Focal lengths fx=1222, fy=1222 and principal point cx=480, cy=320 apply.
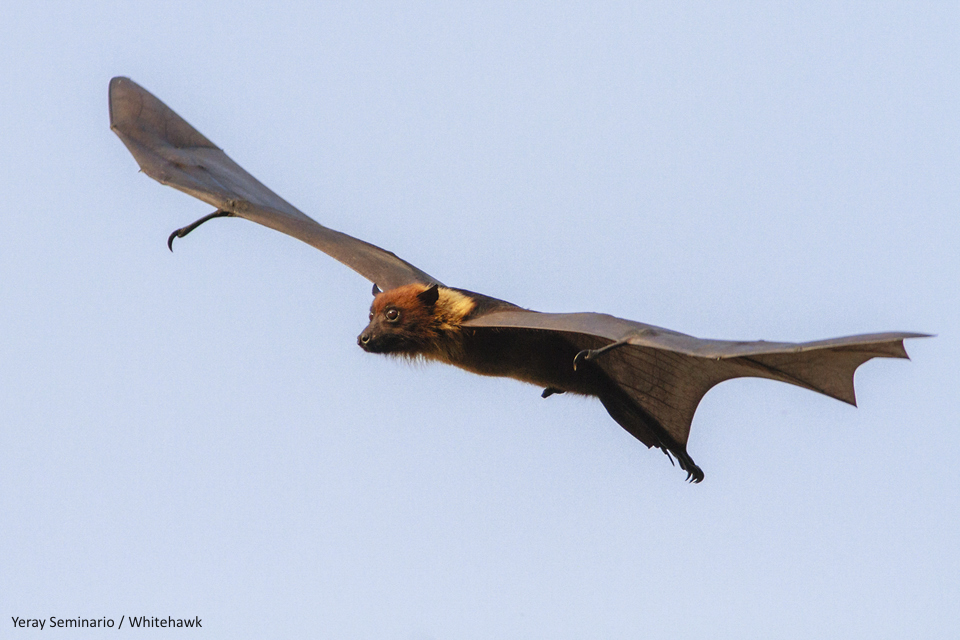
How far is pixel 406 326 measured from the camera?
8.26 meters

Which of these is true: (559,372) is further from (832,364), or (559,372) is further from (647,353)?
(832,364)

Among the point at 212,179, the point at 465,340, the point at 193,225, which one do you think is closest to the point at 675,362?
the point at 465,340

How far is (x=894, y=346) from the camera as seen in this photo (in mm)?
6020

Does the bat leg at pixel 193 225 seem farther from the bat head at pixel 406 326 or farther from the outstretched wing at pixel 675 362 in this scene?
the outstretched wing at pixel 675 362

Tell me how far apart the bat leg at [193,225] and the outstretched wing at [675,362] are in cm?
243

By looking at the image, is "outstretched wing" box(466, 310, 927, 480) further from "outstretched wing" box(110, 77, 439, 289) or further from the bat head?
"outstretched wing" box(110, 77, 439, 289)

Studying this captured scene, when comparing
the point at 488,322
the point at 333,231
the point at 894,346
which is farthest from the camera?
the point at 333,231

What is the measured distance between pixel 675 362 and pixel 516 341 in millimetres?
1103

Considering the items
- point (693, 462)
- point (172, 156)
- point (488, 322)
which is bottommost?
point (693, 462)

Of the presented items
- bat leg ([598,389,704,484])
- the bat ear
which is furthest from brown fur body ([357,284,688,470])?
bat leg ([598,389,704,484])

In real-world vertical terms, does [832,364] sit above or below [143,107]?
below

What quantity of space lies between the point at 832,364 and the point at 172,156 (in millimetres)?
Result: 5641

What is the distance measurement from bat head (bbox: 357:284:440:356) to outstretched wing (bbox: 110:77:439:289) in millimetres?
447

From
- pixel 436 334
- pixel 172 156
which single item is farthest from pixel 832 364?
pixel 172 156
